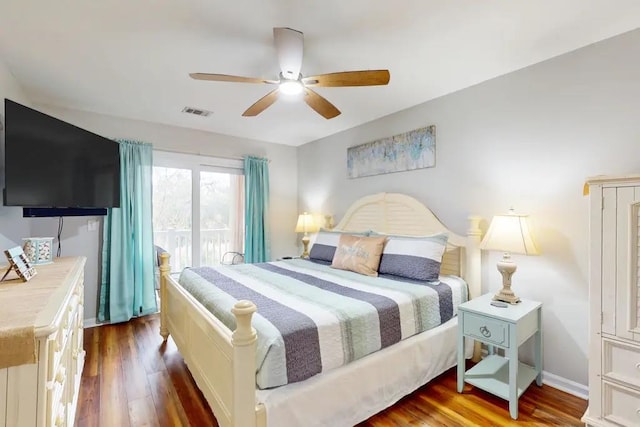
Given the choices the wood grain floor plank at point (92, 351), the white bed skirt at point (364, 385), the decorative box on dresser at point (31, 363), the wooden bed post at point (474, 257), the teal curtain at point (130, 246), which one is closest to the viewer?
the decorative box on dresser at point (31, 363)

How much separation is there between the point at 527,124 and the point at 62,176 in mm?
3727

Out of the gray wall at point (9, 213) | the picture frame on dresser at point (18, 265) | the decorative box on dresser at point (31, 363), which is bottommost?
the decorative box on dresser at point (31, 363)

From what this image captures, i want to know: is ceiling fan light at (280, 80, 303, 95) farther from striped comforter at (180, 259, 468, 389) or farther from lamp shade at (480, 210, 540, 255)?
lamp shade at (480, 210, 540, 255)

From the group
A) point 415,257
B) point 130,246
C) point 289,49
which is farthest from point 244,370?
point 130,246

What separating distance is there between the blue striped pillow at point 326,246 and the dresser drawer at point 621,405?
205 cm

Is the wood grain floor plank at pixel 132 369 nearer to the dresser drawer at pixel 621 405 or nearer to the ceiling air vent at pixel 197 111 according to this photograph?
the ceiling air vent at pixel 197 111

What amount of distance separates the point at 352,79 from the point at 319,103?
486 mm

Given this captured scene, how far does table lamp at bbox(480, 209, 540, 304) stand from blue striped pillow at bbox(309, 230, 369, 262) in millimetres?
1258

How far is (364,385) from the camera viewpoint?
176cm

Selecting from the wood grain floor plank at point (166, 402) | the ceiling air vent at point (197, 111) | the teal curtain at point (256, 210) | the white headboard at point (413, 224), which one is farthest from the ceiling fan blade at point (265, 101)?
the wood grain floor plank at point (166, 402)

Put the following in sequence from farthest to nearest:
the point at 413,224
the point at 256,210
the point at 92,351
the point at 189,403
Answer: the point at 256,210, the point at 413,224, the point at 92,351, the point at 189,403

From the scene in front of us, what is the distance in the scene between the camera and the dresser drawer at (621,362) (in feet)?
4.98

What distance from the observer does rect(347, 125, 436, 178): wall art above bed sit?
309 centimetres

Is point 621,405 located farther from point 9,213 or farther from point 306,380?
point 9,213
